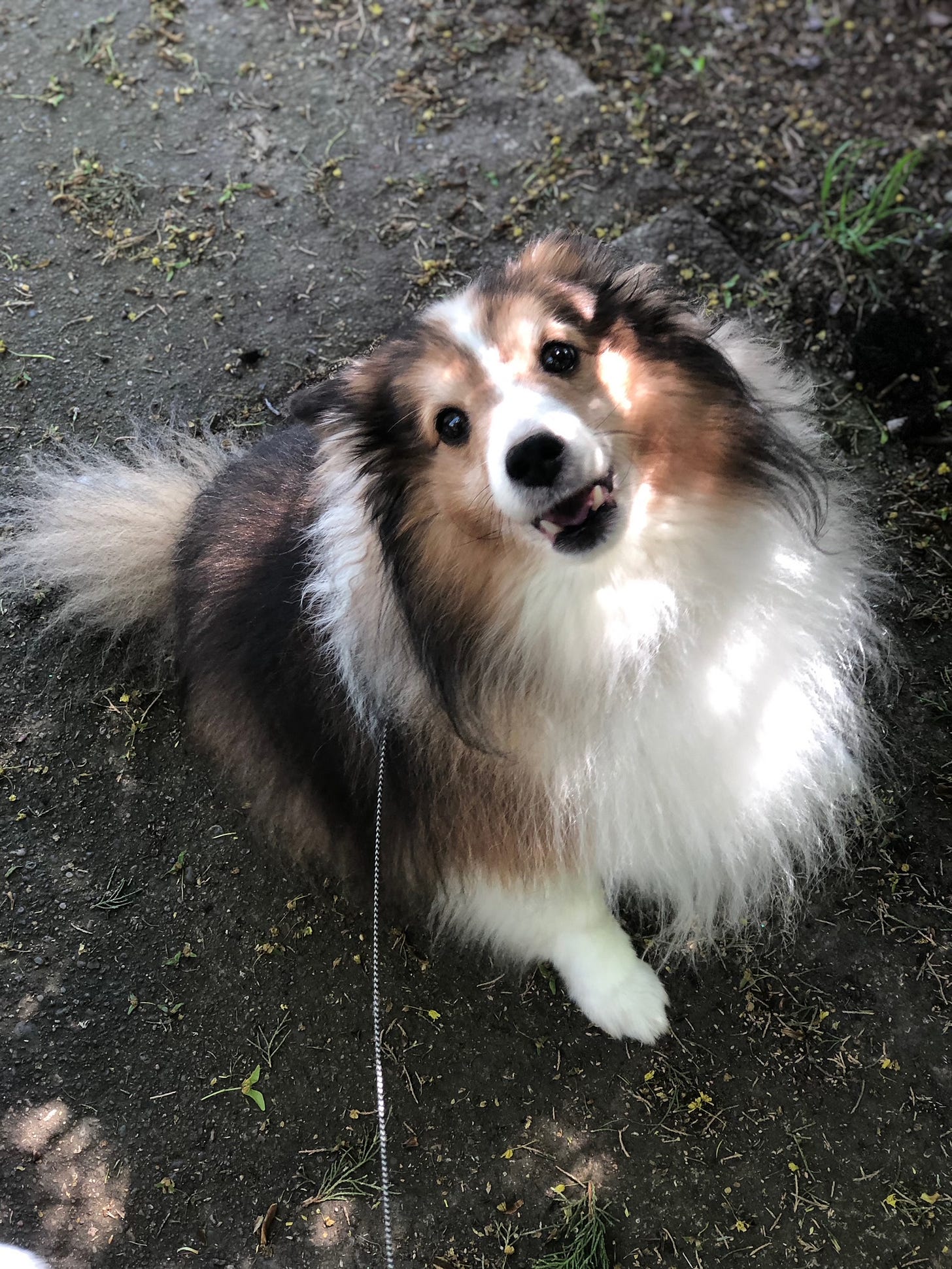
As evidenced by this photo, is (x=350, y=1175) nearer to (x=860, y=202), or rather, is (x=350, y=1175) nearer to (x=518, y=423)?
(x=518, y=423)

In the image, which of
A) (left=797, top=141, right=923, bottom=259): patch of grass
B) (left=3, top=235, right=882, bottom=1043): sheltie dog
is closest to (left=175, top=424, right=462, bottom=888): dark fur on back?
(left=3, top=235, right=882, bottom=1043): sheltie dog

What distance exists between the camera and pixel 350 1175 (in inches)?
91.6

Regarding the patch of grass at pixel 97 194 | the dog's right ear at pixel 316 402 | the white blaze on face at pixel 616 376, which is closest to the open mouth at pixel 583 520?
the white blaze on face at pixel 616 376

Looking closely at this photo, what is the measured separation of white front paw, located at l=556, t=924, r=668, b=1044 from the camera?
7.60 feet

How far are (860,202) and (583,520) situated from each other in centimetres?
245

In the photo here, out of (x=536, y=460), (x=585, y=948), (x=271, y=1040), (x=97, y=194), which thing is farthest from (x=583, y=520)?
(x=97, y=194)

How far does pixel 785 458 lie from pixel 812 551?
0.22 metres

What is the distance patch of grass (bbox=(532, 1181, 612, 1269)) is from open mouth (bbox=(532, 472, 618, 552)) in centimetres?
161

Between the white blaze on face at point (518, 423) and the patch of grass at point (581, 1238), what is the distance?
168 cm

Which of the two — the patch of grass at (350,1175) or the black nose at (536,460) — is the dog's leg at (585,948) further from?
the black nose at (536,460)

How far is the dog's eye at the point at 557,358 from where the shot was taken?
1.80m

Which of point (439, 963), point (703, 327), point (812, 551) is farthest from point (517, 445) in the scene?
point (439, 963)

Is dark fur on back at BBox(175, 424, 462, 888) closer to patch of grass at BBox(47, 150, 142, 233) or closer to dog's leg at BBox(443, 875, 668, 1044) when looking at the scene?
dog's leg at BBox(443, 875, 668, 1044)

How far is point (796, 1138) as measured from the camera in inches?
88.7
